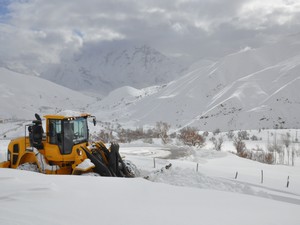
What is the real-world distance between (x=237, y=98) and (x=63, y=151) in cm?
13647

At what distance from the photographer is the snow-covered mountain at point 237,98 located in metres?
123

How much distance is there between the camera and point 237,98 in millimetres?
142500

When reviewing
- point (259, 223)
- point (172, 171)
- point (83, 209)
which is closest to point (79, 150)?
point (172, 171)

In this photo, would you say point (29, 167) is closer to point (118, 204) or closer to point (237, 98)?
point (118, 204)

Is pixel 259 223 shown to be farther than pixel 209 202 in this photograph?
No

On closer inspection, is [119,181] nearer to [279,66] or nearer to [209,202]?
[209,202]

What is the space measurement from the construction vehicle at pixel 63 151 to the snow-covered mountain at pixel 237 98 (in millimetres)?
108600

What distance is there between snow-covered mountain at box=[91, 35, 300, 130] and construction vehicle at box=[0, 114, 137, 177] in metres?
109

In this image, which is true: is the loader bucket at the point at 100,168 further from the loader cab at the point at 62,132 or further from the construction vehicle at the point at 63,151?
the loader cab at the point at 62,132

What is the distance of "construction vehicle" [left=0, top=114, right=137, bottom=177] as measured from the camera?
11.7 metres

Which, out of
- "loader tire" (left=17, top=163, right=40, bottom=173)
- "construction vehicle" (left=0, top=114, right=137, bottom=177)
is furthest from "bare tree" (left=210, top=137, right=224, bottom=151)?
"loader tire" (left=17, top=163, right=40, bottom=173)

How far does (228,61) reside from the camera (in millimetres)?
197125

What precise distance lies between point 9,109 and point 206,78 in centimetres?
10440

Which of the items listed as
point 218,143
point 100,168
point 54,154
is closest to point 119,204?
point 100,168
